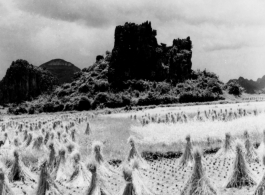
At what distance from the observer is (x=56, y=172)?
33.8 ft

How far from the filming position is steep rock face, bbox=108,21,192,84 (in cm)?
10919

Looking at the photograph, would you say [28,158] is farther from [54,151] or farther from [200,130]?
[200,130]

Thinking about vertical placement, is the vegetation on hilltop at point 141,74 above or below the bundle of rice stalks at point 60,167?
above

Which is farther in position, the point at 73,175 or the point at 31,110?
the point at 31,110

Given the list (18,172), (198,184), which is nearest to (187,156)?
(198,184)

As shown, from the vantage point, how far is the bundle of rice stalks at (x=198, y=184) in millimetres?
6887

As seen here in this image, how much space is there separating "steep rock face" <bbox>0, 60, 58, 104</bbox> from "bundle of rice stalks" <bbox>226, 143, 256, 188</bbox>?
16421cm

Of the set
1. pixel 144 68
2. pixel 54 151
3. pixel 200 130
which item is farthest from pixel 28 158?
pixel 144 68

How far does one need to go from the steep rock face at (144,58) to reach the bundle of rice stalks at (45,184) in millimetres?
98577

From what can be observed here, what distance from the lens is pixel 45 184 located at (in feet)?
26.0

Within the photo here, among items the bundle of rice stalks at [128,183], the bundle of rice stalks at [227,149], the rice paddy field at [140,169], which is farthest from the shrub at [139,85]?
the bundle of rice stalks at [128,183]

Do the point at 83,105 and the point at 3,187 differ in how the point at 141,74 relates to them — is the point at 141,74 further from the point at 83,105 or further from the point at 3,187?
the point at 3,187

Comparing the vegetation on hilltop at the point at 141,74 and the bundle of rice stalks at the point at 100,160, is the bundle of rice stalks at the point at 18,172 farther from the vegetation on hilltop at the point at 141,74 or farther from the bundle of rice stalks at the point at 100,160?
the vegetation on hilltop at the point at 141,74

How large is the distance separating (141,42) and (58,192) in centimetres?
10750
